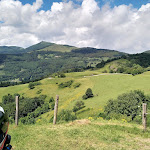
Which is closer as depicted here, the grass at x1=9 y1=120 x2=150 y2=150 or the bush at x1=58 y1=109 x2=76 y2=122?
the grass at x1=9 y1=120 x2=150 y2=150

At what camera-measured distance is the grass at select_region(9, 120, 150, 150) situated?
447 inches

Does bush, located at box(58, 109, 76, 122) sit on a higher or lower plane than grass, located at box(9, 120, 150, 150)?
lower

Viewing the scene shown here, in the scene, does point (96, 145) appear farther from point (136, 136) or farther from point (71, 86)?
point (71, 86)

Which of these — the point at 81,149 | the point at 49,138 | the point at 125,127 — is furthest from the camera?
the point at 125,127

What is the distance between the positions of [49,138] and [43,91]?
415 feet

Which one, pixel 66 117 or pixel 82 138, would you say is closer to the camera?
pixel 82 138

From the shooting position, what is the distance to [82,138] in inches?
505

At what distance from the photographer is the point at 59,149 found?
35.7ft

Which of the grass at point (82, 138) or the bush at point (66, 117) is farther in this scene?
the bush at point (66, 117)

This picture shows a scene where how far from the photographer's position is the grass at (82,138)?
37.2ft

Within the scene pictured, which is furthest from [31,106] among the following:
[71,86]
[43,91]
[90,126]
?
[90,126]

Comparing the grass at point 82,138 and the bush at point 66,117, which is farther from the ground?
the grass at point 82,138

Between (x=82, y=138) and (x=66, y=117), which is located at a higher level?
(x=82, y=138)

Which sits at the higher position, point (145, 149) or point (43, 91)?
point (145, 149)
